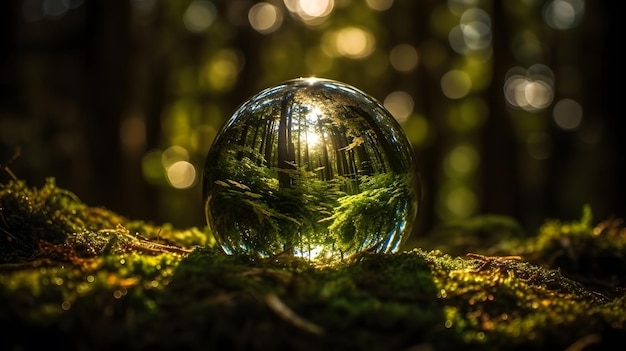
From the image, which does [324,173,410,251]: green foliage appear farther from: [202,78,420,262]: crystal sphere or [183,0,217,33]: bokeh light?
[183,0,217,33]: bokeh light

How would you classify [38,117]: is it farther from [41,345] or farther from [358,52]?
[41,345]

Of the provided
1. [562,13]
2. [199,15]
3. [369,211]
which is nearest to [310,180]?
[369,211]

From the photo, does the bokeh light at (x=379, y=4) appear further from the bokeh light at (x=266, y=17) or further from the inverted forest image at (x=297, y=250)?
the inverted forest image at (x=297, y=250)

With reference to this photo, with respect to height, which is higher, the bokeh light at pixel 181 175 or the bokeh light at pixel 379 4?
the bokeh light at pixel 379 4

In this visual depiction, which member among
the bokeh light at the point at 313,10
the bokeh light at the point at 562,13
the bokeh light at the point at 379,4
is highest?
the bokeh light at the point at 313,10

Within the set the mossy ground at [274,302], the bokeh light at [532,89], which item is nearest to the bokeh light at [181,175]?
the bokeh light at [532,89]

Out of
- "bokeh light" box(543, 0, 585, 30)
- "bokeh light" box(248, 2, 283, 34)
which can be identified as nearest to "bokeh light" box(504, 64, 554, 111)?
"bokeh light" box(543, 0, 585, 30)

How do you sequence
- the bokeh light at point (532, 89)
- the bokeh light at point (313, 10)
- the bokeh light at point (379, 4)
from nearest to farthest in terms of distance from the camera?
1. the bokeh light at point (379, 4)
2. the bokeh light at point (313, 10)
3. the bokeh light at point (532, 89)
